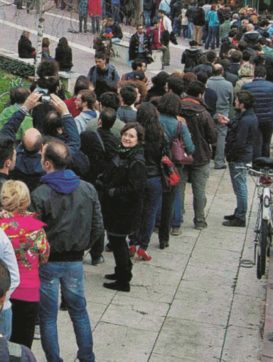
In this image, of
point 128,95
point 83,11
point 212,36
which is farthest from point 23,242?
point 212,36

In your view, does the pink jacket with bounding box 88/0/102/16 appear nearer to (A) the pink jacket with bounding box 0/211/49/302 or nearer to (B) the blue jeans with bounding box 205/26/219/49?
(B) the blue jeans with bounding box 205/26/219/49

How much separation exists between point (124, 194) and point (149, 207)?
3.59 ft

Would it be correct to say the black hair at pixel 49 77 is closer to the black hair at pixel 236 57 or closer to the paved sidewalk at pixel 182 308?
the paved sidewalk at pixel 182 308

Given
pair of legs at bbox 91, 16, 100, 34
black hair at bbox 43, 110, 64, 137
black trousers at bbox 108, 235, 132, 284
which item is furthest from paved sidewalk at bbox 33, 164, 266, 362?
pair of legs at bbox 91, 16, 100, 34

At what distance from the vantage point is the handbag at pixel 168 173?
8.00m

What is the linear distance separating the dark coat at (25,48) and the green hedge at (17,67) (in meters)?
0.25

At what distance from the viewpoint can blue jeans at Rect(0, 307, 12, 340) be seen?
15.5ft

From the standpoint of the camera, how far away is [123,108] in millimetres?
8828

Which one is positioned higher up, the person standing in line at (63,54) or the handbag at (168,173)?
the handbag at (168,173)

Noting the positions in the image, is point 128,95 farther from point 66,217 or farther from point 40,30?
point 40,30

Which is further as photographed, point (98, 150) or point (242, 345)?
point (98, 150)

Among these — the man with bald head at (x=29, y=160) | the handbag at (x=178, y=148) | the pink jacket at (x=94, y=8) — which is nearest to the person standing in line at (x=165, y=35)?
the pink jacket at (x=94, y=8)

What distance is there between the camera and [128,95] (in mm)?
8742

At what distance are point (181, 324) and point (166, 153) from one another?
1958 millimetres
